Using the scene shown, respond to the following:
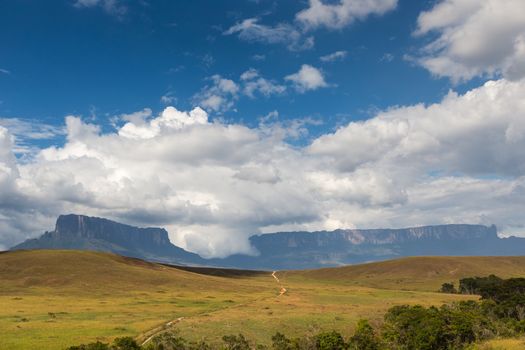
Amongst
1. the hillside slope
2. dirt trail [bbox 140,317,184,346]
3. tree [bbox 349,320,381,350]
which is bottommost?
tree [bbox 349,320,381,350]

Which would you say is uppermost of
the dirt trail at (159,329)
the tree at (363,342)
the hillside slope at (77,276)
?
the hillside slope at (77,276)

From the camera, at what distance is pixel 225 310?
91125 millimetres

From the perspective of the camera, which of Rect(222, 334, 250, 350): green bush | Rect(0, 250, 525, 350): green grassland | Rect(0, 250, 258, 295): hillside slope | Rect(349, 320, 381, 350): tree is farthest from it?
Rect(0, 250, 258, 295): hillside slope

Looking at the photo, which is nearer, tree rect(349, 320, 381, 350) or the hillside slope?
tree rect(349, 320, 381, 350)

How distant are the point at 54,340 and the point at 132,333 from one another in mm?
10348

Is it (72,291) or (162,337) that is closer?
(162,337)

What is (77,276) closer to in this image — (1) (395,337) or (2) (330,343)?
(2) (330,343)

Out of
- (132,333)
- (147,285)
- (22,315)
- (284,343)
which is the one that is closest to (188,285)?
(147,285)

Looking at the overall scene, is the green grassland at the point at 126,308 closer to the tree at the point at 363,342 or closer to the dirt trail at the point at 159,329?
the dirt trail at the point at 159,329

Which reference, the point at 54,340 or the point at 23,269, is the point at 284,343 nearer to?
the point at 54,340

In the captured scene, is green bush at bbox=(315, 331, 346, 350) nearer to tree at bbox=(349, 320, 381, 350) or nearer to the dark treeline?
the dark treeline

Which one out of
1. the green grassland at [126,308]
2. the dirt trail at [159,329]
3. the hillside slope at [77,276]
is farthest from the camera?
the hillside slope at [77,276]

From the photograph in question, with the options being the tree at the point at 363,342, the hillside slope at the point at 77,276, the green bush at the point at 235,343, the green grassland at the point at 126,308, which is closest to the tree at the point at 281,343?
the green bush at the point at 235,343

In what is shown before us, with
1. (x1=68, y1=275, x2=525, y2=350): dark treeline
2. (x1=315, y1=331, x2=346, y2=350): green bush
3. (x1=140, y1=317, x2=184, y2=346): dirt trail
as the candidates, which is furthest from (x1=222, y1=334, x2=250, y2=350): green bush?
(x1=140, y1=317, x2=184, y2=346): dirt trail
